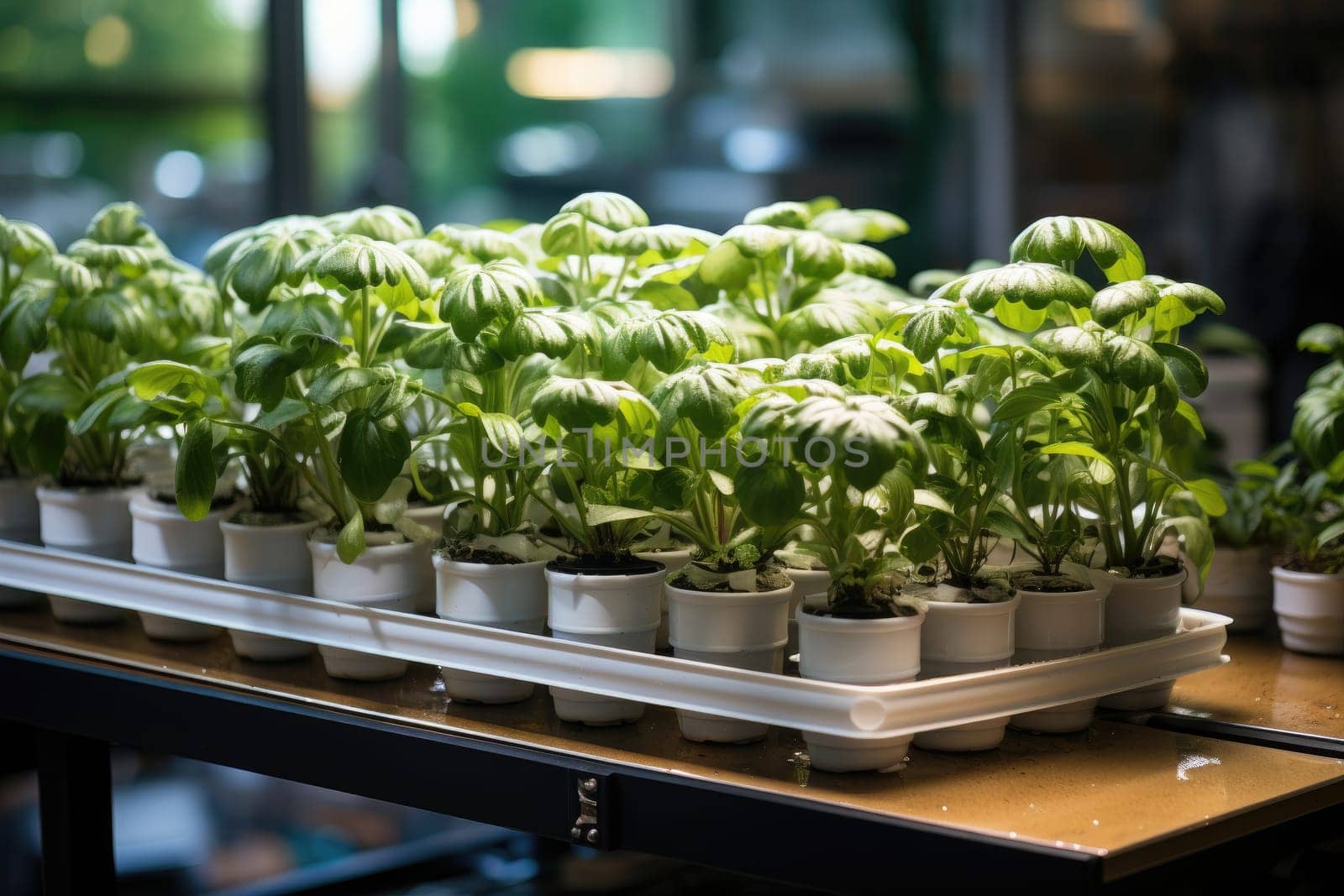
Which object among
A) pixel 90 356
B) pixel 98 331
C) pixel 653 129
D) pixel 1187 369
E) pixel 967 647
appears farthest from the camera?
pixel 653 129

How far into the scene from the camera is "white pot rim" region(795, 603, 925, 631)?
98 cm

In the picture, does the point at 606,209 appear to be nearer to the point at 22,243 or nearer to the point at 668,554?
the point at 668,554

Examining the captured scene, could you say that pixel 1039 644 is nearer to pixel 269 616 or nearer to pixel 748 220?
pixel 748 220

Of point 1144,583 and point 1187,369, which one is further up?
point 1187,369

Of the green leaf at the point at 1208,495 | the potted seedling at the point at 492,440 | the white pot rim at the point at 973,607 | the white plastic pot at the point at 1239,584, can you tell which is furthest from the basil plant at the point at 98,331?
the white plastic pot at the point at 1239,584

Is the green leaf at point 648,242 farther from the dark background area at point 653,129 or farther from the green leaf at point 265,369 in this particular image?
the dark background area at point 653,129

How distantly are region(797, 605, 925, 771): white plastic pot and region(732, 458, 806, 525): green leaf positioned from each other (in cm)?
9

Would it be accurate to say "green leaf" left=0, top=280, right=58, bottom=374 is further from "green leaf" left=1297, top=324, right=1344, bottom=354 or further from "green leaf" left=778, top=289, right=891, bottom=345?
"green leaf" left=1297, top=324, right=1344, bottom=354

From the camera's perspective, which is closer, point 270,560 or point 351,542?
point 351,542

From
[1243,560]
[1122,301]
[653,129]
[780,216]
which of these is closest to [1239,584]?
[1243,560]

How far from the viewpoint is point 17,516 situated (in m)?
1.56

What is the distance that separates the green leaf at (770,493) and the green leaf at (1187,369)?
1.23 feet

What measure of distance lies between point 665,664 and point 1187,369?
1.72 feet

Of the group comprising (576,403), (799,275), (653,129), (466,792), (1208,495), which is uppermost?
(653,129)
